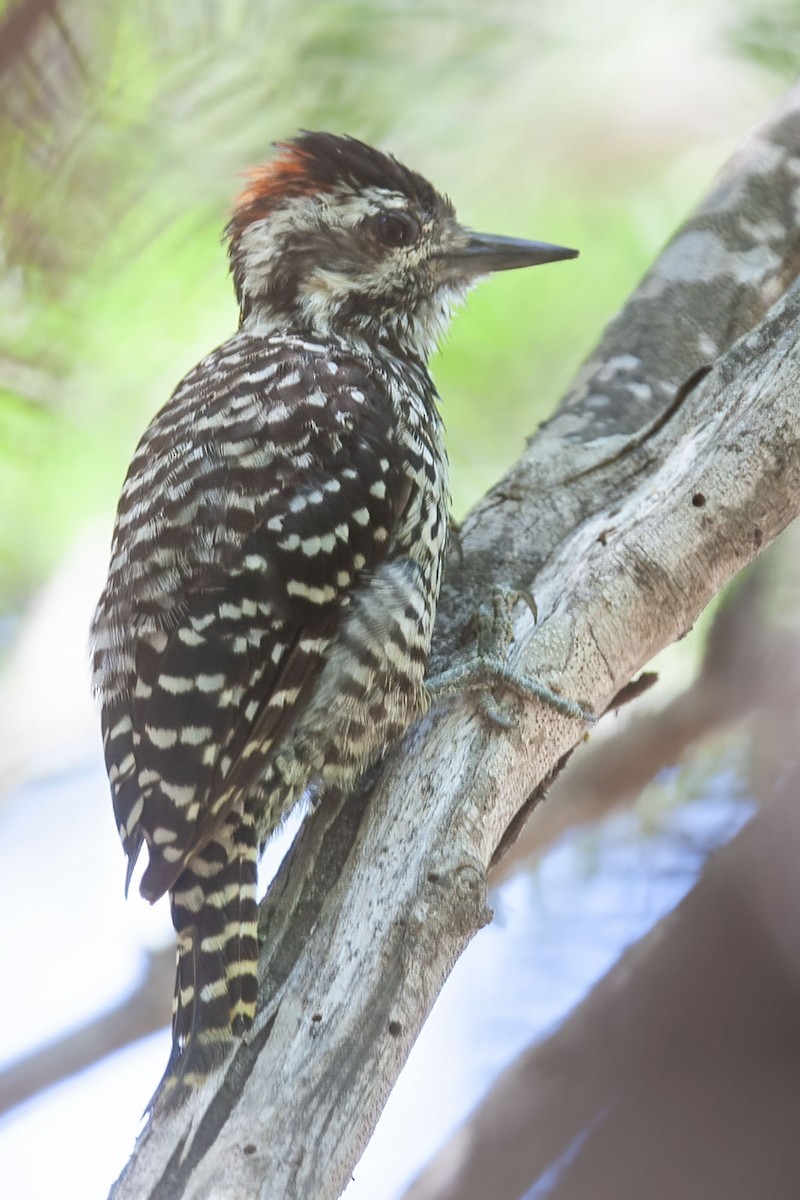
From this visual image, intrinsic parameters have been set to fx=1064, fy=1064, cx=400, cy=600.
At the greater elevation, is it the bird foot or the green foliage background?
the green foliage background

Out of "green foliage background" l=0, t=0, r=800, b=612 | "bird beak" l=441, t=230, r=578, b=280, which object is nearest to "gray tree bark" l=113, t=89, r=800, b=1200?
"bird beak" l=441, t=230, r=578, b=280

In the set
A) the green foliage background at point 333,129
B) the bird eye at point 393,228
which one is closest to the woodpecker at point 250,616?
the bird eye at point 393,228

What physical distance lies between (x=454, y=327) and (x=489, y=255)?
0.26 meters

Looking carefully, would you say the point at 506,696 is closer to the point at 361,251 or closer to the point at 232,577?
the point at 232,577

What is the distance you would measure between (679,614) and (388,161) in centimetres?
111

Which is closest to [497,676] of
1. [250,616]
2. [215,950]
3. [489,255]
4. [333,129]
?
[250,616]

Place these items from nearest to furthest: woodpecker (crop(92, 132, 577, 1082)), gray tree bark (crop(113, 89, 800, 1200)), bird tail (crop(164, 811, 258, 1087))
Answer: gray tree bark (crop(113, 89, 800, 1200)) → bird tail (crop(164, 811, 258, 1087)) → woodpecker (crop(92, 132, 577, 1082))

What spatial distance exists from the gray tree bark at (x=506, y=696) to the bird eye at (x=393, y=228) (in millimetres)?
476

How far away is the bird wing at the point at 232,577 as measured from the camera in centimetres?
151

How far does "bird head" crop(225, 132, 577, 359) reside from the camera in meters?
2.08

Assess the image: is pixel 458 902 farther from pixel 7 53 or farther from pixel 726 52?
pixel 726 52

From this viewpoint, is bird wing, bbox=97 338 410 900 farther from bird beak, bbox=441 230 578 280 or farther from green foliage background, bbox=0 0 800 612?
green foliage background, bbox=0 0 800 612

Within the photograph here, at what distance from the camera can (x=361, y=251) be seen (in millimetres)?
2098

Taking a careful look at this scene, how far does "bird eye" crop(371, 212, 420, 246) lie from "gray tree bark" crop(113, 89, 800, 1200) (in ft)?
1.56
